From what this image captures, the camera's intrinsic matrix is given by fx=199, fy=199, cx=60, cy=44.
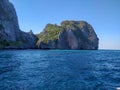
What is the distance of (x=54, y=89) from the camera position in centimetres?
2411

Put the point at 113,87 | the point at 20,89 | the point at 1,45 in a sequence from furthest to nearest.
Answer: the point at 1,45, the point at 113,87, the point at 20,89

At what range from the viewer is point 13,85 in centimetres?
2600

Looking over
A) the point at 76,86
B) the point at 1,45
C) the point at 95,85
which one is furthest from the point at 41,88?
the point at 1,45

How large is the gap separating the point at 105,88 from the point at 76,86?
3671mm

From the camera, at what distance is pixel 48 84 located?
26922mm

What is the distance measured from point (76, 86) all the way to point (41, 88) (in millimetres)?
4592

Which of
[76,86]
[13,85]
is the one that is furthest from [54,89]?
[13,85]

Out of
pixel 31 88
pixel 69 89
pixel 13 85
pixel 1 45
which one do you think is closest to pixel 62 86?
pixel 69 89

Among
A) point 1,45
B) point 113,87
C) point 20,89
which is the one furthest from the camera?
point 1,45

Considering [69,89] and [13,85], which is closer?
[69,89]

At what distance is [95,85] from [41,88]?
288 inches

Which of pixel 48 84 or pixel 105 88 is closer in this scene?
pixel 105 88

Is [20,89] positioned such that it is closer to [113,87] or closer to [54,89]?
[54,89]

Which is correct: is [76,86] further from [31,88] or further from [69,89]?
[31,88]
